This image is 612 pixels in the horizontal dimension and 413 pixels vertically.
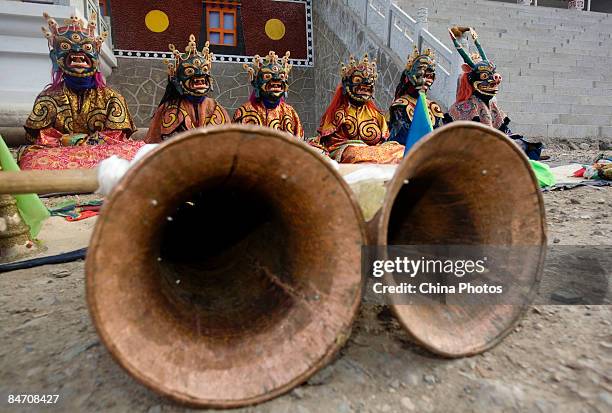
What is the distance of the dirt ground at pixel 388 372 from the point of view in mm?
1352

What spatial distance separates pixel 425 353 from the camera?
162 centimetres

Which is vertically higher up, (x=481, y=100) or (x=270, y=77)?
(x=270, y=77)

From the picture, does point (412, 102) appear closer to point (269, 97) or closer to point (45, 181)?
point (269, 97)

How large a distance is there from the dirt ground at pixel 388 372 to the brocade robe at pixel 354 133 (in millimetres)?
3676

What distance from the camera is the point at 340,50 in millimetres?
11266

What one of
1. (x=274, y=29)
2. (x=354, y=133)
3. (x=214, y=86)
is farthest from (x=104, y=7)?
(x=354, y=133)

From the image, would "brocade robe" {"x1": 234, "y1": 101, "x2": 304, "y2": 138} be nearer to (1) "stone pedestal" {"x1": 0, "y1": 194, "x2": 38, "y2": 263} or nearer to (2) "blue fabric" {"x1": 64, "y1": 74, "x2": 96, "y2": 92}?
(2) "blue fabric" {"x1": 64, "y1": 74, "x2": 96, "y2": 92}

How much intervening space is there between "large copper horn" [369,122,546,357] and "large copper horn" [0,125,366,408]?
0.20 metres

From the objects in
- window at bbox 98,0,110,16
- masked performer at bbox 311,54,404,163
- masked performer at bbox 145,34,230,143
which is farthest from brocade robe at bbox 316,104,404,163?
window at bbox 98,0,110,16

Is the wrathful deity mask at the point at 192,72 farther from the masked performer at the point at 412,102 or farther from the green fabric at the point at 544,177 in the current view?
the green fabric at the point at 544,177

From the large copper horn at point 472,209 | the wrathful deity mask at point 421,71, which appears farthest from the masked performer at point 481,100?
the large copper horn at point 472,209

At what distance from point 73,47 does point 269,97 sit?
8.52 feet

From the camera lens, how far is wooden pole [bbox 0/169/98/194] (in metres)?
1.62

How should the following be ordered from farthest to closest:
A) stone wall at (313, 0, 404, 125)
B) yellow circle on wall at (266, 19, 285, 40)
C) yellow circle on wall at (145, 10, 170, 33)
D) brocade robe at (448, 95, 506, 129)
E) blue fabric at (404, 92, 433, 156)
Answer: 1. yellow circle on wall at (266, 19, 285, 40)
2. yellow circle on wall at (145, 10, 170, 33)
3. stone wall at (313, 0, 404, 125)
4. brocade robe at (448, 95, 506, 129)
5. blue fabric at (404, 92, 433, 156)
